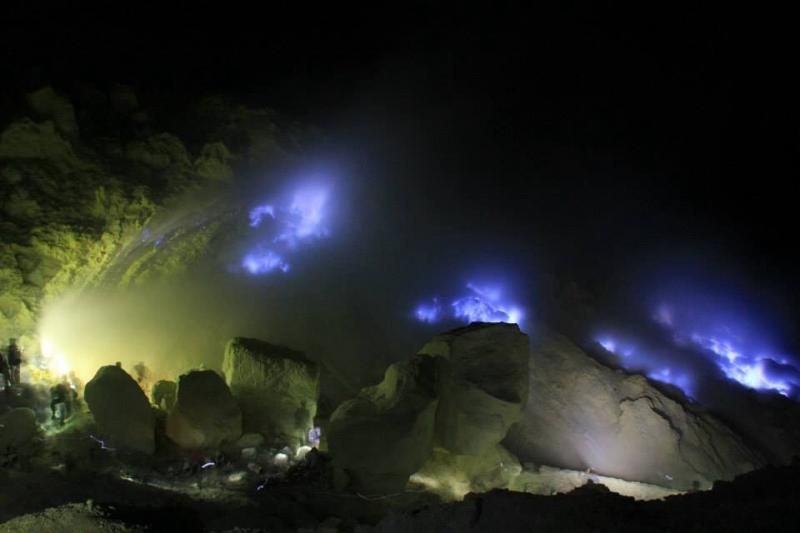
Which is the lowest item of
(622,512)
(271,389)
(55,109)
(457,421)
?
(622,512)

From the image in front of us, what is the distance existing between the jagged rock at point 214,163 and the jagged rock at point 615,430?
800 cm

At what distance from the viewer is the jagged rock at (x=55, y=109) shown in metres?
11.2

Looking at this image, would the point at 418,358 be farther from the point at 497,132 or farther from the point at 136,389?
the point at 497,132

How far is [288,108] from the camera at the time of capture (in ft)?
50.6

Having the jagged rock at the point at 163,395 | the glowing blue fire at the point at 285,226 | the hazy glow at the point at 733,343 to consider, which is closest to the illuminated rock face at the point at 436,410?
the jagged rock at the point at 163,395

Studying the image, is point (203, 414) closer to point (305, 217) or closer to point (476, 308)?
point (305, 217)

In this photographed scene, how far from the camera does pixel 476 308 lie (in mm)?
15172

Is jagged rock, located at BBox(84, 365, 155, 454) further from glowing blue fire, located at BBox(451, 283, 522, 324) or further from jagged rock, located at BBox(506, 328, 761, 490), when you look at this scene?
glowing blue fire, located at BBox(451, 283, 522, 324)

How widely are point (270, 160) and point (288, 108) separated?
208cm

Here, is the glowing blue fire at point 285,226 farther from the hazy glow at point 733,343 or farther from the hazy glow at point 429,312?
the hazy glow at point 733,343

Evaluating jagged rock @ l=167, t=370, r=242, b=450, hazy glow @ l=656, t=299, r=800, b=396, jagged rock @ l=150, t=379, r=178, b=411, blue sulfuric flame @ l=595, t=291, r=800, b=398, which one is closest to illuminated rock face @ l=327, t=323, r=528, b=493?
jagged rock @ l=167, t=370, r=242, b=450

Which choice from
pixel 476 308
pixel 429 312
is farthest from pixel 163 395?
pixel 476 308

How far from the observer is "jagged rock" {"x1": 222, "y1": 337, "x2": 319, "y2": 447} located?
424 inches

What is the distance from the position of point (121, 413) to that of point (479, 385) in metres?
6.05
